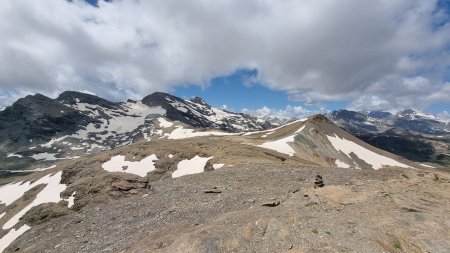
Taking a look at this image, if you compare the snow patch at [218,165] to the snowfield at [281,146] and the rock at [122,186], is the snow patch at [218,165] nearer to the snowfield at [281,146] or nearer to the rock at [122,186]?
the rock at [122,186]

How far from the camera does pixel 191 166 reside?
55.6m

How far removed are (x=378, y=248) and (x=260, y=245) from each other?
5.54m

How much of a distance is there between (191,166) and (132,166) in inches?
485

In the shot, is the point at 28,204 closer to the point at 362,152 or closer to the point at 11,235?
the point at 11,235

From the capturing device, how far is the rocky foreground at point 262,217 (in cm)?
1736

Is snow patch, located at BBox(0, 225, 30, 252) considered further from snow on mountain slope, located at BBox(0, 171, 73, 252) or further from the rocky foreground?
the rocky foreground

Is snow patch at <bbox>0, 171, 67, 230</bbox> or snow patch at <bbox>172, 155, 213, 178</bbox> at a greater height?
snow patch at <bbox>172, 155, 213, 178</bbox>

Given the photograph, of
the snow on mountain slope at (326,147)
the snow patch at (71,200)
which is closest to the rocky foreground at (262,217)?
the snow patch at (71,200)

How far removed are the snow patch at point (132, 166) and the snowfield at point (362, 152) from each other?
58.0 meters

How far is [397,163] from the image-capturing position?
102m

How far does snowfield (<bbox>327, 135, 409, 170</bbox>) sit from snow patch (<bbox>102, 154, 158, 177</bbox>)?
58028 mm

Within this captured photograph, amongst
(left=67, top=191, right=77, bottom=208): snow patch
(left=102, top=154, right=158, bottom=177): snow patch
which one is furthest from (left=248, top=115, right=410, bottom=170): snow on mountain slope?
(left=67, top=191, right=77, bottom=208): snow patch

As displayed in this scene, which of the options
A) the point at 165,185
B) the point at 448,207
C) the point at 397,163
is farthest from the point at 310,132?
the point at 448,207

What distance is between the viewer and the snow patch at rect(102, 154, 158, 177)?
58.5m
